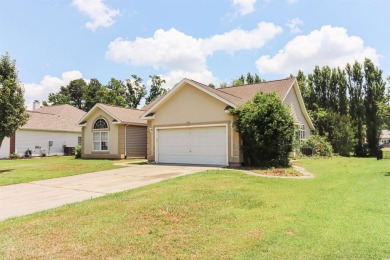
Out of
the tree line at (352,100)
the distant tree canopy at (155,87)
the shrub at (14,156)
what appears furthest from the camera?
the distant tree canopy at (155,87)

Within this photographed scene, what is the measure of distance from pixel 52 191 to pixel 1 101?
8.88 meters

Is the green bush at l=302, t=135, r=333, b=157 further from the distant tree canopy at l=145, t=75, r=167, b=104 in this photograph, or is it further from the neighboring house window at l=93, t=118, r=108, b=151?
the distant tree canopy at l=145, t=75, r=167, b=104

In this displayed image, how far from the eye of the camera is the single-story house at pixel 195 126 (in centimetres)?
1642

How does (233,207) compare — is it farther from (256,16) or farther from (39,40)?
(39,40)

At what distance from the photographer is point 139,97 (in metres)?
57.1

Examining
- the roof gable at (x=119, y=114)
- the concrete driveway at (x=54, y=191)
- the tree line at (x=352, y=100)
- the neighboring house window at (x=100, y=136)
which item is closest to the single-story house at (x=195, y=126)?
the roof gable at (x=119, y=114)

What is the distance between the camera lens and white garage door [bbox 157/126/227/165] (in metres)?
16.8

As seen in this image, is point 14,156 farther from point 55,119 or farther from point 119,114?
point 119,114

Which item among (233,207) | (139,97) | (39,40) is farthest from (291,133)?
(139,97)

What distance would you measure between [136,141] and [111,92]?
3092 cm

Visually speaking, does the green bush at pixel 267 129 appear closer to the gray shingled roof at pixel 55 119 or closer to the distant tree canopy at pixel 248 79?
the gray shingled roof at pixel 55 119

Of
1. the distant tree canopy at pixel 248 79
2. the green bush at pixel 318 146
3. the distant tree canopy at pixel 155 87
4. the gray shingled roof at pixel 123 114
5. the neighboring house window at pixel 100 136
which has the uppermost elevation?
the distant tree canopy at pixel 155 87

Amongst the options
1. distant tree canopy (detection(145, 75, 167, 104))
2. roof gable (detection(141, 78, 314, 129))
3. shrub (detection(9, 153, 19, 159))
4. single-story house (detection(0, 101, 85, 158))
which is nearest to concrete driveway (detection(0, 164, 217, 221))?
roof gable (detection(141, 78, 314, 129))

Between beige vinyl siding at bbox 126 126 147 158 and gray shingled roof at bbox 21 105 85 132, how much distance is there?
275 inches
